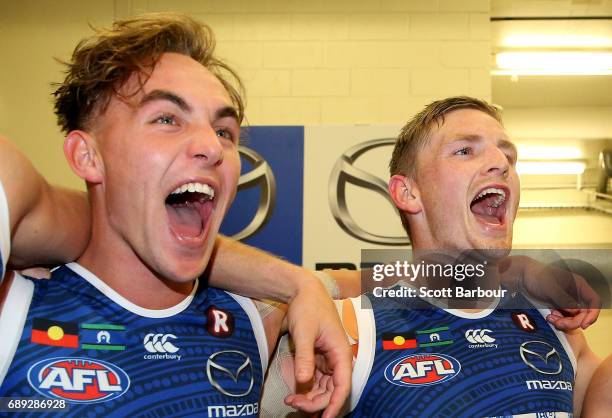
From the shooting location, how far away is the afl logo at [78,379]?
A: 1038 millimetres

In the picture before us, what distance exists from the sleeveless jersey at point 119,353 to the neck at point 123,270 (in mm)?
25

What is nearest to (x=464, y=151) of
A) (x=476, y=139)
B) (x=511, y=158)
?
(x=476, y=139)

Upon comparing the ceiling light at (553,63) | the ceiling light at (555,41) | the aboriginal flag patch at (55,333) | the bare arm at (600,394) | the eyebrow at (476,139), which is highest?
the ceiling light at (555,41)

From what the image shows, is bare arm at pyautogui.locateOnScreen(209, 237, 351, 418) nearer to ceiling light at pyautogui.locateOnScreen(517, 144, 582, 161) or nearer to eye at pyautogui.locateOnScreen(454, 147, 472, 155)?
eye at pyautogui.locateOnScreen(454, 147, 472, 155)

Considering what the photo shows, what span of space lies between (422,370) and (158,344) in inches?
23.1

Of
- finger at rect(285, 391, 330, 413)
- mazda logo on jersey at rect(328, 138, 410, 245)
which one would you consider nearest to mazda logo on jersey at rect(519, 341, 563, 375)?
finger at rect(285, 391, 330, 413)

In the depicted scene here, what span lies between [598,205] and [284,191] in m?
5.26

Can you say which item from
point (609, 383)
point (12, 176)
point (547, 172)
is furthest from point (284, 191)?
point (547, 172)

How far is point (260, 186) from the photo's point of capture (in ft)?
10.6

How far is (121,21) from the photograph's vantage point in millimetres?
1346

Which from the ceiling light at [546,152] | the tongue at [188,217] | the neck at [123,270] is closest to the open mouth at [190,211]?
the tongue at [188,217]

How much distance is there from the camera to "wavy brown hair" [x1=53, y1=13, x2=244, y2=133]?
1214 millimetres

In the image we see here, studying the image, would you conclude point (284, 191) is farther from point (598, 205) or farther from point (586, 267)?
point (598, 205)

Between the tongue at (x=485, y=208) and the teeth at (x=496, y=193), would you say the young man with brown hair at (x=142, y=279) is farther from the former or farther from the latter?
the tongue at (x=485, y=208)
